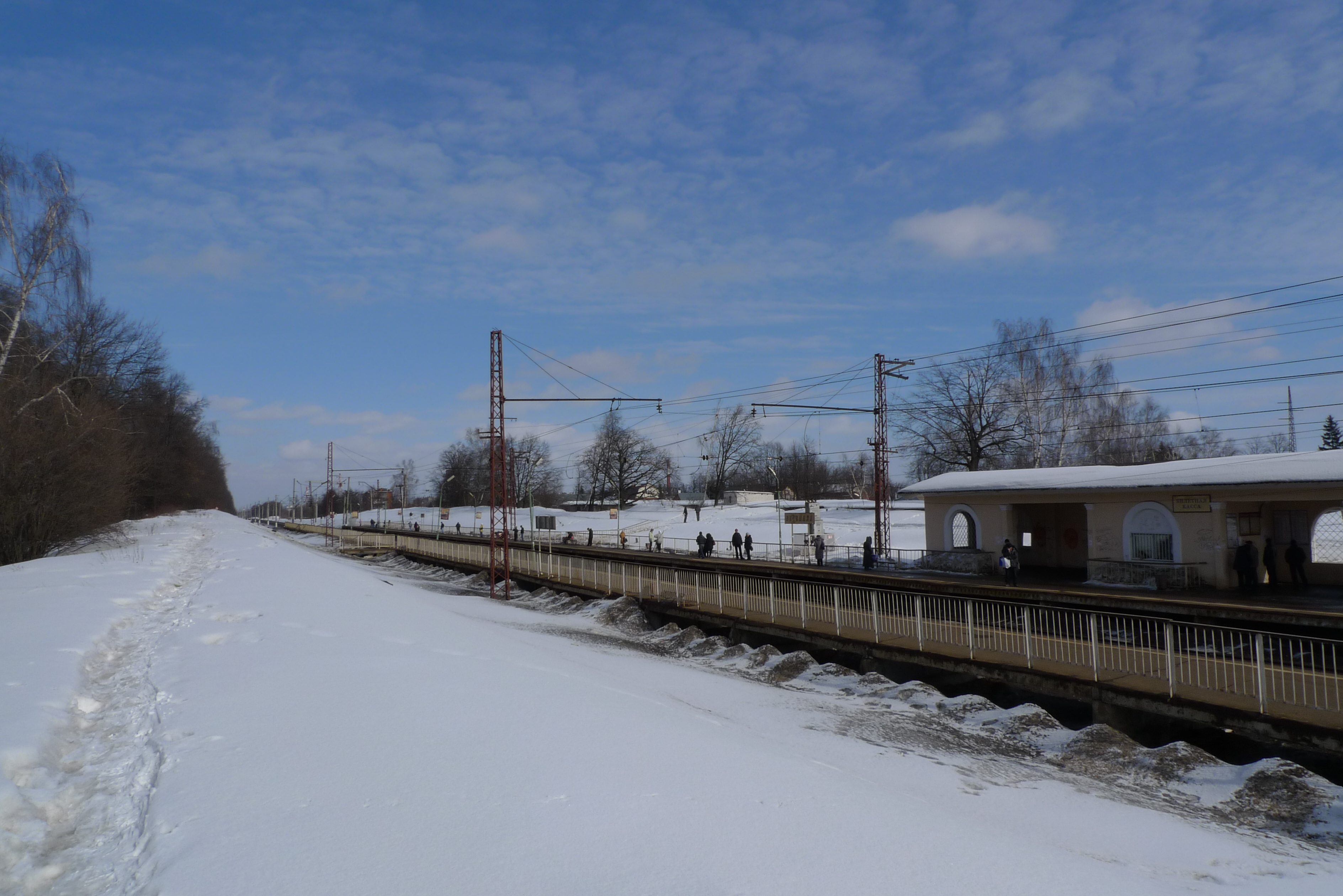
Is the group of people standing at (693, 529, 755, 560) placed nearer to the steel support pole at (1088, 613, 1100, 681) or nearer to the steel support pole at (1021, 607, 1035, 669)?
the steel support pole at (1021, 607, 1035, 669)

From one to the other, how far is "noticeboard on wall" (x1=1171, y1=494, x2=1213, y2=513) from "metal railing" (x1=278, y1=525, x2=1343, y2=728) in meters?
5.38

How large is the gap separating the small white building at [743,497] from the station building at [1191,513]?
66.5 m

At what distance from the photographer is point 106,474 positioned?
27422 mm

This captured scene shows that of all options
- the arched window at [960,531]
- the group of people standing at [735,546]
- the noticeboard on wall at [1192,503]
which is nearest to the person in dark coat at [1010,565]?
the noticeboard on wall at [1192,503]

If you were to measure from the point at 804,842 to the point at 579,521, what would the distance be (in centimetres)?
7881

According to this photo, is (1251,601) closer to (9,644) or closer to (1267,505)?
(1267,505)

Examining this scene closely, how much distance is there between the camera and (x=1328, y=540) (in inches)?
899

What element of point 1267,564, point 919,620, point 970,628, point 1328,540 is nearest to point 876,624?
point 919,620

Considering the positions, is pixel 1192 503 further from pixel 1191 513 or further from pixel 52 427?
pixel 52 427

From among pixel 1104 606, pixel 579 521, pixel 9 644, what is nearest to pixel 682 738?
pixel 9 644

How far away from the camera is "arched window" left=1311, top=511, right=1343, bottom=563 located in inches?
889

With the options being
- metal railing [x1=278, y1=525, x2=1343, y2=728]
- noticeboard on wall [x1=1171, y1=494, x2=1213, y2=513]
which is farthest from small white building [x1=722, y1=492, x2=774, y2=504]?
noticeboard on wall [x1=1171, y1=494, x2=1213, y2=513]

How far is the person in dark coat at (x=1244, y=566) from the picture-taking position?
21.0 metres

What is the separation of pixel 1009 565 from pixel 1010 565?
0.03m
